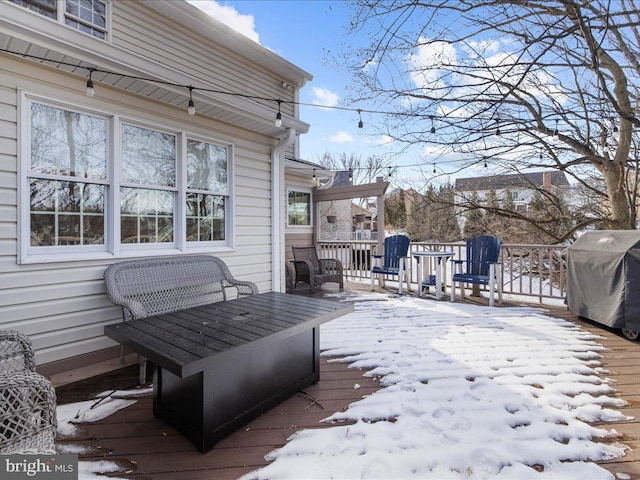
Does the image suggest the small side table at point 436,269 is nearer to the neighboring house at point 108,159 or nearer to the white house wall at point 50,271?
the neighboring house at point 108,159

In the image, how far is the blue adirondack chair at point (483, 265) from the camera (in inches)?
205

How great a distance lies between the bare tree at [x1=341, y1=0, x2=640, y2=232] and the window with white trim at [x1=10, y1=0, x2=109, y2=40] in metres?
2.98

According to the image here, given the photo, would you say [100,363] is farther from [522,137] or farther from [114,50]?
[522,137]

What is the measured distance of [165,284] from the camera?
3312 mm

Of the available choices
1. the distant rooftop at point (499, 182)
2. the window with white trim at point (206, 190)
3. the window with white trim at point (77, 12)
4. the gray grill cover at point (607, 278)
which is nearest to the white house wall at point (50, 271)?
the window with white trim at point (206, 190)

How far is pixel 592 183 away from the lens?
27.4ft

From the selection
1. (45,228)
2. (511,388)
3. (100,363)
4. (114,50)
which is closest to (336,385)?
(511,388)

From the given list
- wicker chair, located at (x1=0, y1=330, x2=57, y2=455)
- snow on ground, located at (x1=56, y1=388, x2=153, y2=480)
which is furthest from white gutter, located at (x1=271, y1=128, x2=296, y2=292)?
wicker chair, located at (x1=0, y1=330, x2=57, y2=455)

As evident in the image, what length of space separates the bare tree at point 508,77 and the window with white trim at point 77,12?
298 centimetres

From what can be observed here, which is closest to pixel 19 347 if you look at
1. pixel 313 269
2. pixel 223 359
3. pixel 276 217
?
pixel 223 359

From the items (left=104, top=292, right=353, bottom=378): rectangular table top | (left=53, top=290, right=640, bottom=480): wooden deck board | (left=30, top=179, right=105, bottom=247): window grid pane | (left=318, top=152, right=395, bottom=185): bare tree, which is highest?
(left=318, top=152, right=395, bottom=185): bare tree

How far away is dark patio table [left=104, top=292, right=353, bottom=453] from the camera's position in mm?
1734

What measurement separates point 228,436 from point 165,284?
189cm

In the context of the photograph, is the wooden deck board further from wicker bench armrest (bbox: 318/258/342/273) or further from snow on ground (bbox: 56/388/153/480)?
wicker bench armrest (bbox: 318/258/342/273)
